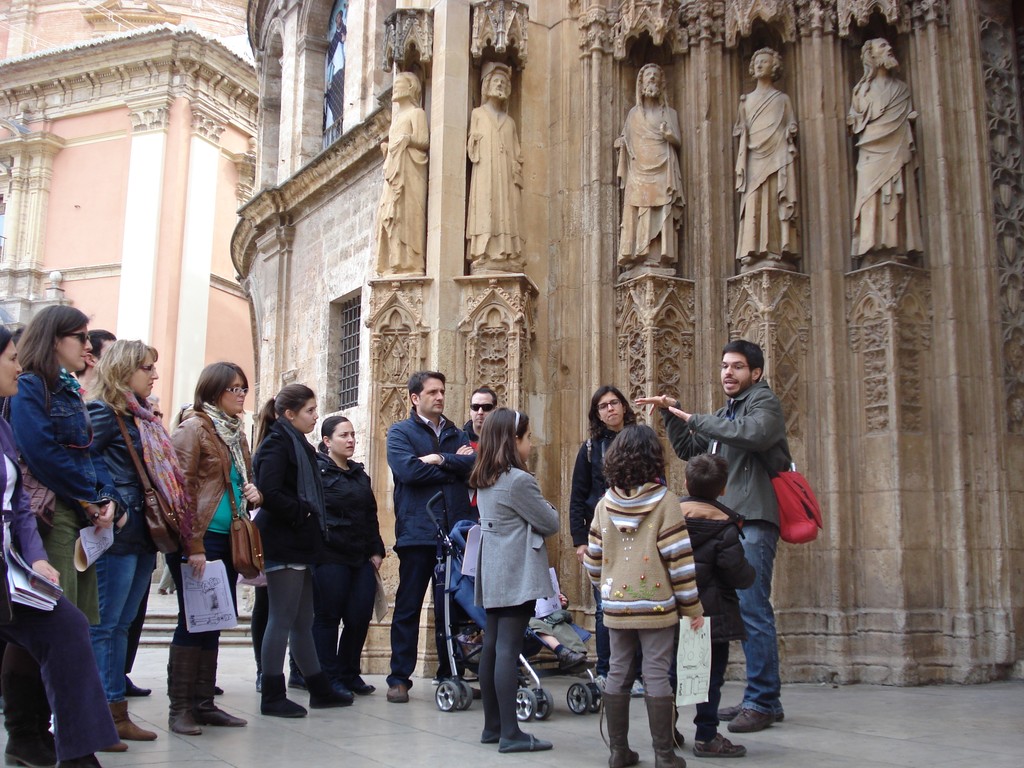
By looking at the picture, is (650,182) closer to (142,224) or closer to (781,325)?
(781,325)

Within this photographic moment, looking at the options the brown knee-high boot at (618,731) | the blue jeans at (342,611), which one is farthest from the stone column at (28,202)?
the brown knee-high boot at (618,731)

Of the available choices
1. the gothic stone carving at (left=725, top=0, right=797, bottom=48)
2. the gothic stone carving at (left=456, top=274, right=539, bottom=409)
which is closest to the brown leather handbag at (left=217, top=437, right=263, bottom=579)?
the gothic stone carving at (left=456, top=274, right=539, bottom=409)

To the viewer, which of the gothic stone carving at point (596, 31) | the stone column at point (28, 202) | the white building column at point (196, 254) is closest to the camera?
the gothic stone carving at point (596, 31)

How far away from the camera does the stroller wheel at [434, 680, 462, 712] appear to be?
621 centimetres

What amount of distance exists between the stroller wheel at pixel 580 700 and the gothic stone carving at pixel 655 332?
2906 mm

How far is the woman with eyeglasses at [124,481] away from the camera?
5.21m

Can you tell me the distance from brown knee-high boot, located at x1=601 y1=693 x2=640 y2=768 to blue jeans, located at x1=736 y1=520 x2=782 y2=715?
1.12m

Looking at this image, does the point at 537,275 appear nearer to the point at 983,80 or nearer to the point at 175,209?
the point at 983,80

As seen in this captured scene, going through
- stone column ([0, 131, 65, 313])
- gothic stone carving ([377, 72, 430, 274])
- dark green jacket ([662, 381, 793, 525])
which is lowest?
dark green jacket ([662, 381, 793, 525])

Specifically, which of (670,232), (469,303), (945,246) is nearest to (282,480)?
(469,303)

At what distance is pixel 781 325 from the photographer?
8.45 m

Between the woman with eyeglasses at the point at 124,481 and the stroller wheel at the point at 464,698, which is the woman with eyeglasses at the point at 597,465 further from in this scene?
the woman with eyeglasses at the point at 124,481

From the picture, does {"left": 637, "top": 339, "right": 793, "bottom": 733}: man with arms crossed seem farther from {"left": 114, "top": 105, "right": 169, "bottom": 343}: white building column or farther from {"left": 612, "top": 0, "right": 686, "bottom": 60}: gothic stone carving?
{"left": 114, "top": 105, "right": 169, "bottom": 343}: white building column

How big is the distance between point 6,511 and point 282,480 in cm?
218
